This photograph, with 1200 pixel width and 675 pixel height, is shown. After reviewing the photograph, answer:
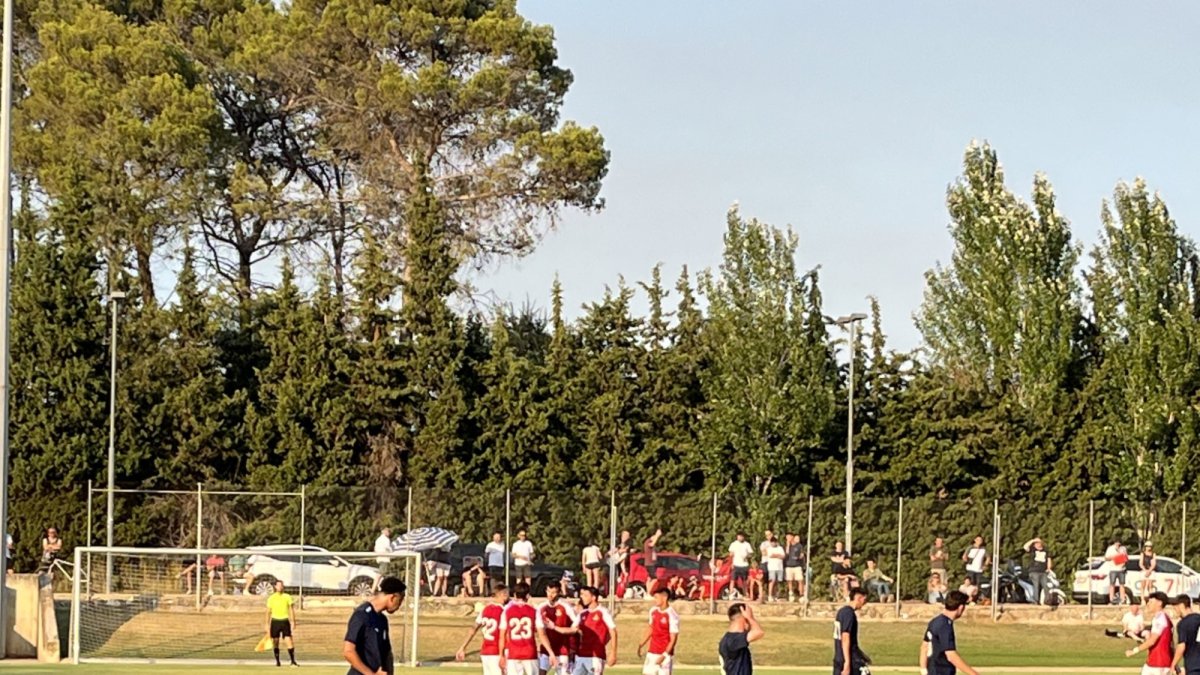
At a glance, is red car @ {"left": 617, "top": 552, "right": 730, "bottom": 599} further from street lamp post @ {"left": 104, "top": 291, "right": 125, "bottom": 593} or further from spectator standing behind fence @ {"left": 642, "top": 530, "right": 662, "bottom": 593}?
street lamp post @ {"left": 104, "top": 291, "right": 125, "bottom": 593}

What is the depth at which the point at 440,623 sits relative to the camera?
3844 cm

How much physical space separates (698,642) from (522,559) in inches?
265

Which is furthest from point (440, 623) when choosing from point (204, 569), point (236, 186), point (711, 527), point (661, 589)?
point (236, 186)

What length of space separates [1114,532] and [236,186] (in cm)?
2653

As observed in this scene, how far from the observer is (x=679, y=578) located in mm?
42500

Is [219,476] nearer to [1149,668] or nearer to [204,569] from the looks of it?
[204,569]

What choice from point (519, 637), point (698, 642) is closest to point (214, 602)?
point (698, 642)

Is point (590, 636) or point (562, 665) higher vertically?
point (590, 636)

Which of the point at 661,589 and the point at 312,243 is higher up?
the point at 312,243

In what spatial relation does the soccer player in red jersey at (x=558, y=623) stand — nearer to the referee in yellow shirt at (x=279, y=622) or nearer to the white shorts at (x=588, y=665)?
the white shorts at (x=588, y=665)

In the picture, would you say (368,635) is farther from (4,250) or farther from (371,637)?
(4,250)

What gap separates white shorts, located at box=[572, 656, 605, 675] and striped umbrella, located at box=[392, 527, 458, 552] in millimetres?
20006

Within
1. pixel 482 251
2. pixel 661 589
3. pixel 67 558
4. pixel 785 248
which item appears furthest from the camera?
pixel 482 251

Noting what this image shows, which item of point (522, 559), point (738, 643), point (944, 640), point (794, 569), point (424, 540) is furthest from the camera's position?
point (424, 540)
